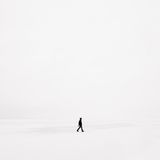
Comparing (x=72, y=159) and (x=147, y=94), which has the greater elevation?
(x=147, y=94)

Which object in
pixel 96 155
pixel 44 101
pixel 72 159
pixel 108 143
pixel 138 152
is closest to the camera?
pixel 72 159

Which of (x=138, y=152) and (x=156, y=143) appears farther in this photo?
(x=156, y=143)

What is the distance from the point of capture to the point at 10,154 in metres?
17.5

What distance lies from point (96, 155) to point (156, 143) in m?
7.05

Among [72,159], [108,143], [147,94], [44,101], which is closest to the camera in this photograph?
[72,159]

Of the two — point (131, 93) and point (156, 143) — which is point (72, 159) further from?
point (131, 93)

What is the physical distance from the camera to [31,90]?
187750 mm

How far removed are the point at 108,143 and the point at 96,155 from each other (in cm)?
523

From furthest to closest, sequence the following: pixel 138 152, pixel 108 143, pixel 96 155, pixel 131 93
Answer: pixel 131 93 < pixel 108 143 < pixel 138 152 < pixel 96 155

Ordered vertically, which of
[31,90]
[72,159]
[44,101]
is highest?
[31,90]

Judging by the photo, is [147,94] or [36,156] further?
[147,94]

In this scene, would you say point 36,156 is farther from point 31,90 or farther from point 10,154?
point 31,90

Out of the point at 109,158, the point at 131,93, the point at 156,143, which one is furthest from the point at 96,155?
the point at 131,93

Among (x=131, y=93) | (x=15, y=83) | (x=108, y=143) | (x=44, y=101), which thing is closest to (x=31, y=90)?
(x=15, y=83)
